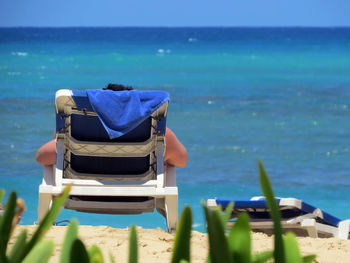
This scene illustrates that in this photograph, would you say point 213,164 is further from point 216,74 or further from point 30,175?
point 216,74

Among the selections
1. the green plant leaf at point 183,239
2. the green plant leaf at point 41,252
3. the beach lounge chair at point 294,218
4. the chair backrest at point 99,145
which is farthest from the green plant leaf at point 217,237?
the chair backrest at point 99,145

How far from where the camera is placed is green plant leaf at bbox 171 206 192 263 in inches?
48.1

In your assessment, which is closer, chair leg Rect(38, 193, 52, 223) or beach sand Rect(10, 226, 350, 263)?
beach sand Rect(10, 226, 350, 263)

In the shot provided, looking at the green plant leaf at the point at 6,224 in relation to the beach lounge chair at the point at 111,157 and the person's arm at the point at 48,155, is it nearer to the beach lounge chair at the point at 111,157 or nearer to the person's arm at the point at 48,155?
the beach lounge chair at the point at 111,157

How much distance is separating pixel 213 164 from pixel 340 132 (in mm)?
3460

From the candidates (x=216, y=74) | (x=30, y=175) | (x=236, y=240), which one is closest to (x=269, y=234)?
(x=236, y=240)

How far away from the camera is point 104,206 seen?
4414 millimetres

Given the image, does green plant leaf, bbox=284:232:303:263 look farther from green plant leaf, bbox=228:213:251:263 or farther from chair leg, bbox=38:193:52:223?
chair leg, bbox=38:193:52:223

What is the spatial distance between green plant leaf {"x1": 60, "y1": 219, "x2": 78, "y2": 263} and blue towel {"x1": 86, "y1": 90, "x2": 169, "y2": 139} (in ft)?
10.2

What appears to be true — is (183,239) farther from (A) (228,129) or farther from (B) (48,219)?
(A) (228,129)

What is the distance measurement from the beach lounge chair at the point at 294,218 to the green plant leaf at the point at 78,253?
3152 mm

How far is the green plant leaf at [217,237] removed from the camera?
1104 millimetres

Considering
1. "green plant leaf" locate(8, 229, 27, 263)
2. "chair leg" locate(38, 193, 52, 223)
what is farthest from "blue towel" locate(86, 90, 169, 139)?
"green plant leaf" locate(8, 229, 27, 263)

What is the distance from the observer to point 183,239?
126 centimetres
